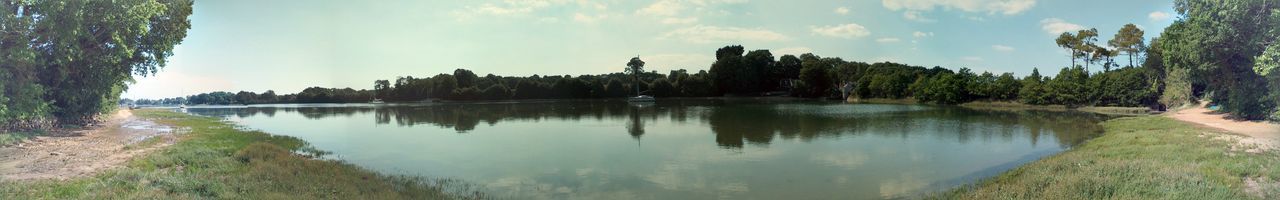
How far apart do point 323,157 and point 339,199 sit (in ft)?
36.4

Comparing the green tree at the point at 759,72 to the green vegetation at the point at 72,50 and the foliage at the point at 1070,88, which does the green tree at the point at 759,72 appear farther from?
the green vegetation at the point at 72,50

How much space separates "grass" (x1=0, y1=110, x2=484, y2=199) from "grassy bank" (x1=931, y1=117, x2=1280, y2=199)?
10.6m

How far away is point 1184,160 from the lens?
13984 mm

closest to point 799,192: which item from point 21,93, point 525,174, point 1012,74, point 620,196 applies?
point 620,196

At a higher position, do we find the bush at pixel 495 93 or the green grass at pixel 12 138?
the bush at pixel 495 93

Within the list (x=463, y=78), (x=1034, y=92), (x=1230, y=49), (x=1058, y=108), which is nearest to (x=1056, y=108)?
(x=1058, y=108)

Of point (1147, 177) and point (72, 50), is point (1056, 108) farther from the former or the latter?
point (72, 50)

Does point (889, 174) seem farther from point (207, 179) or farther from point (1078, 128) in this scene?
point (1078, 128)

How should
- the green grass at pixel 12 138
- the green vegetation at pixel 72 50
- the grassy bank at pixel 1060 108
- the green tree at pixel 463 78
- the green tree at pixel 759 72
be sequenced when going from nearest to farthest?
the green grass at pixel 12 138 → the green vegetation at pixel 72 50 → the grassy bank at pixel 1060 108 → the green tree at pixel 759 72 → the green tree at pixel 463 78

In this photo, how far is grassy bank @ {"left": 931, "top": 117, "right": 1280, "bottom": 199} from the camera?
10664 mm

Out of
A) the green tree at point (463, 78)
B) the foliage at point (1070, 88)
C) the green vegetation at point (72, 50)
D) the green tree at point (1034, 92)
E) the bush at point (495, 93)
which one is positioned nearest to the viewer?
the green vegetation at point (72, 50)

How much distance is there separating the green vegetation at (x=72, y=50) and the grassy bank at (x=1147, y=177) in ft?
89.7

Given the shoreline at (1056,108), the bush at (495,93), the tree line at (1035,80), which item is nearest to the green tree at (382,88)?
the tree line at (1035,80)

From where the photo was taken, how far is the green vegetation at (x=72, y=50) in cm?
2042
